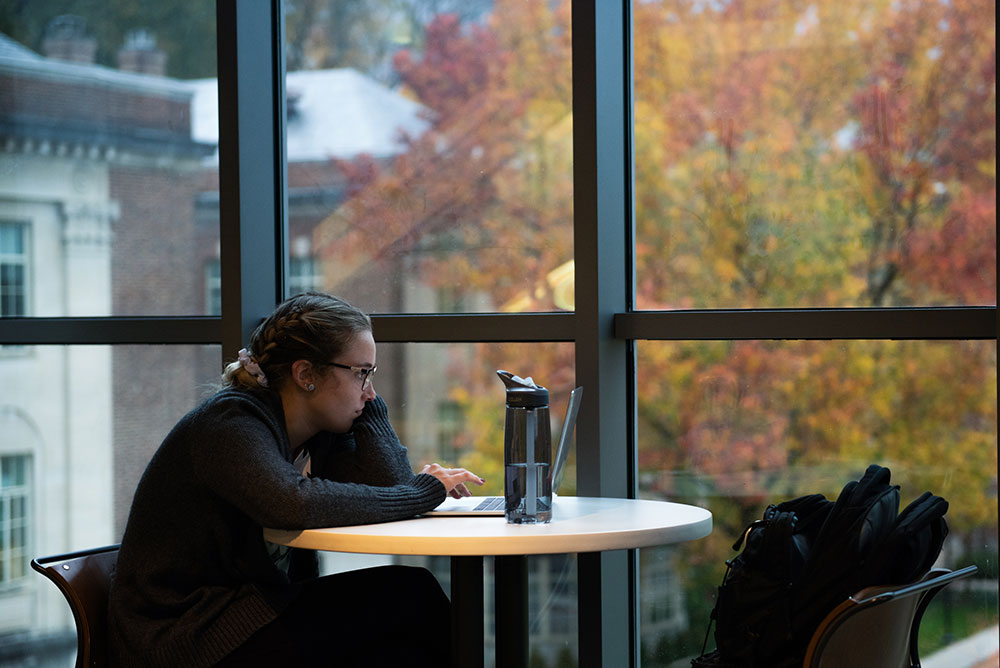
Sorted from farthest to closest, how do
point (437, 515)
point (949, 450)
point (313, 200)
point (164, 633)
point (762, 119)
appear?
point (313, 200) < point (762, 119) < point (949, 450) < point (437, 515) < point (164, 633)

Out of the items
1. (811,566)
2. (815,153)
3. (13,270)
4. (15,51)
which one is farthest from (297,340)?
(15,51)

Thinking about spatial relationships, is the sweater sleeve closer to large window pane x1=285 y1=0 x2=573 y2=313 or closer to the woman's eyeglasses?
the woman's eyeglasses

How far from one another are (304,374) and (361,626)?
54 cm

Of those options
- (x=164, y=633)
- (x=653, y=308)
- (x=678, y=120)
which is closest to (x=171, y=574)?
(x=164, y=633)

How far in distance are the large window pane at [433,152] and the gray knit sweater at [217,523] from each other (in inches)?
39.2

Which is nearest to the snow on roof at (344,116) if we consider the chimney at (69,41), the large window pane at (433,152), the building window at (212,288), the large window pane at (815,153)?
the large window pane at (433,152)

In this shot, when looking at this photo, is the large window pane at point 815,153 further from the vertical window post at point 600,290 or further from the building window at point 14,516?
the building window at point 14,516

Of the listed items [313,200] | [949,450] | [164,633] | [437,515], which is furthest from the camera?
[313,200]

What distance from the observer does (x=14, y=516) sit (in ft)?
12.1

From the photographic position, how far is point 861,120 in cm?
269

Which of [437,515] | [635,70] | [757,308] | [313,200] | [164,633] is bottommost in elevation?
→ [164,633]

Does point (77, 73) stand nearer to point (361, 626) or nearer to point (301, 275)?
point (301, 275)

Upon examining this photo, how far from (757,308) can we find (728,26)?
2.42ft

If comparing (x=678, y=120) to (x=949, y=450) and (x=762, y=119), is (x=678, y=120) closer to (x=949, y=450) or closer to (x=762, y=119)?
(x=762, y=119)
